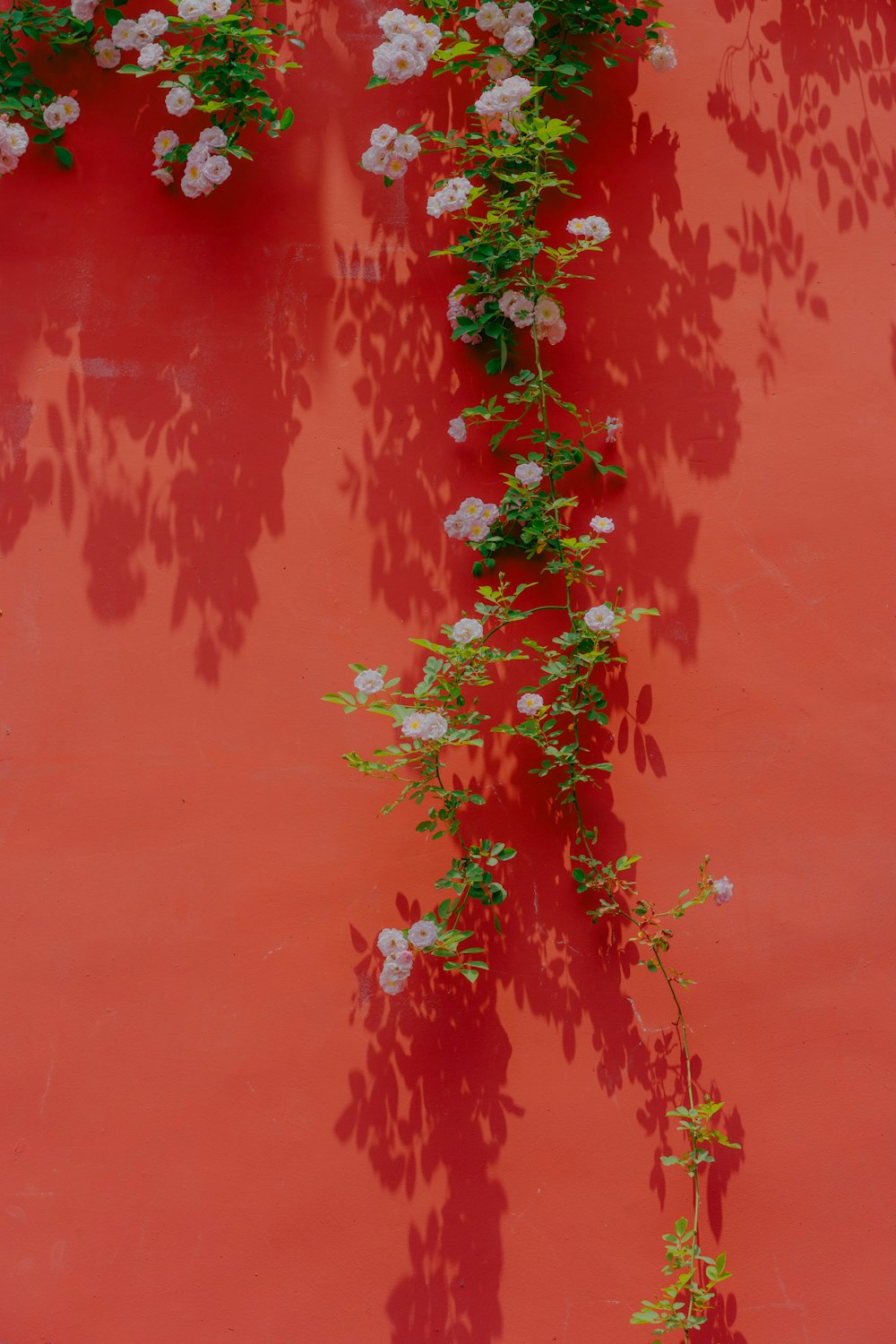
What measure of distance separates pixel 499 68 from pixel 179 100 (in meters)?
0.82

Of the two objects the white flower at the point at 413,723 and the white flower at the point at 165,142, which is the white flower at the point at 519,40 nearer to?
the white flower at the point at 165,142

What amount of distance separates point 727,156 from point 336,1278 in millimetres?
3013

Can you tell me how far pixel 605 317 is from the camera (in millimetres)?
2686

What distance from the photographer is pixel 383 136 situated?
2518mm

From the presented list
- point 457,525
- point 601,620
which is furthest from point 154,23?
point 601,620

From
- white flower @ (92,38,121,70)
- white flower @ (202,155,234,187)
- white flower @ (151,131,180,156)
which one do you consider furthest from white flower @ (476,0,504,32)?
white flower @ (92,38,121,70)

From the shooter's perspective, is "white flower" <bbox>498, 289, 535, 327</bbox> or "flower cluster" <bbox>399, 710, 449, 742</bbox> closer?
"flower cluster" <bbox>399, 710, 449, 742</bbox>

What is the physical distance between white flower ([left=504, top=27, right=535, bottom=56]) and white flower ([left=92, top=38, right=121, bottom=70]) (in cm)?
103

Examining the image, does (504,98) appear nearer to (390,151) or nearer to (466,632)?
(390,151)

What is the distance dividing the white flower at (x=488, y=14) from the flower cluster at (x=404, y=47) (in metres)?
0.14

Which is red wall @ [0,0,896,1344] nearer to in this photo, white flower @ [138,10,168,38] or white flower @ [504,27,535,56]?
white flower @ [138,10,168,38]

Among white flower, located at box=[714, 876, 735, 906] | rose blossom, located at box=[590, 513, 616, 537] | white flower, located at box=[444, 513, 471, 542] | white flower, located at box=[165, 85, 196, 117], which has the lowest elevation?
white flower, located at box=[714, 876, 735, 906]

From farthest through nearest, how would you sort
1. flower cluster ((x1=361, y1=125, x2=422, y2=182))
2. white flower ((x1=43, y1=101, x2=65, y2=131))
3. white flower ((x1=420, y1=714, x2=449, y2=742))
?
white flower ((x1=43, y1=101, x2=65, y2=131)) < flower cluster ((x1=361, y1=125, x2=422, y2=182)) < white flower ((x1=420, y1=714, x2=449, y2=742))

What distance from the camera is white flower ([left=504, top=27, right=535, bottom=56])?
250cm
